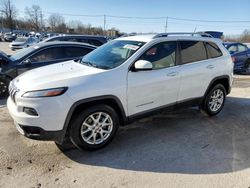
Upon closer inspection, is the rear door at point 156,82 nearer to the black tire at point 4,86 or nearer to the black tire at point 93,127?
the black tire at point 93,127

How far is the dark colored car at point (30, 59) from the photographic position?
6.90 m

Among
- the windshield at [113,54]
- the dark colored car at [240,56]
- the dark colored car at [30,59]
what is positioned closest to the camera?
the windshield at [113,54]

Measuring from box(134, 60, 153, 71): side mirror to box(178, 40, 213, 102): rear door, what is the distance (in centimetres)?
92

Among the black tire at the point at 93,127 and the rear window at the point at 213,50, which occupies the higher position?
the rear window at the point at 213,50

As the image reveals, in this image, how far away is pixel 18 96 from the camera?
352 cm

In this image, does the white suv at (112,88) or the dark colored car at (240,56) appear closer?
the white suv at (112,88)

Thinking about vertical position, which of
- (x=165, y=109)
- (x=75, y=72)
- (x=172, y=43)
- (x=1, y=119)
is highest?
(x=172, y=43)

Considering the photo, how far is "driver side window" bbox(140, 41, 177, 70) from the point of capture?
4.31 m

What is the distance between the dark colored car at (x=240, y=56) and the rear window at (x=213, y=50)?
741cm

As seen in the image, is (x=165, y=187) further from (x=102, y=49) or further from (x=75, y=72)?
(x=102, y=49)

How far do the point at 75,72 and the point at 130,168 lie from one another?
162 centimetres

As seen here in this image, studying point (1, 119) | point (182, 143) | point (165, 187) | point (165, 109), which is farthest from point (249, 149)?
point (1, 119)

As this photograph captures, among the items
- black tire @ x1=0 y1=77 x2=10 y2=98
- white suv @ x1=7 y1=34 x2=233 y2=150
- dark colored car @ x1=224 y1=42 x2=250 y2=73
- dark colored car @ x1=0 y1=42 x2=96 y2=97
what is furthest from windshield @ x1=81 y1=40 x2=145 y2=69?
dark colored car @ x1=224 y1=42 x2=250 y2=73

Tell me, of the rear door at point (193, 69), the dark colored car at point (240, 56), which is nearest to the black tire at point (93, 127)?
the rear door at point (193, 69)
